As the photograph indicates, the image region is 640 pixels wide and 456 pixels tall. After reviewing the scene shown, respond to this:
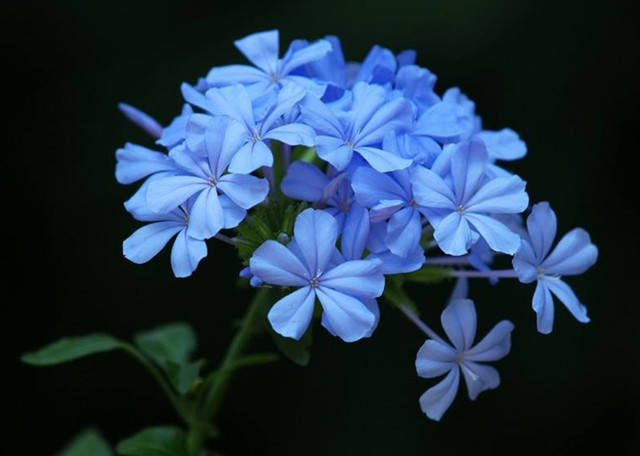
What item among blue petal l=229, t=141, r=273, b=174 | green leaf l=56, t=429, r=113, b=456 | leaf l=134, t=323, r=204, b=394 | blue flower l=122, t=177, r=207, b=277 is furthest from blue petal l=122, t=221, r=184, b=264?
green leaf l=56, t=429, r=113, b=456

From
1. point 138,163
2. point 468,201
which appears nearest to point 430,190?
point 468,201

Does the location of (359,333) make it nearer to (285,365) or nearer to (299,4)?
(285,365)

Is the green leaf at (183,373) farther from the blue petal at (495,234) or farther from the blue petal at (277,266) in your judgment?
the blue petal at (495,234)

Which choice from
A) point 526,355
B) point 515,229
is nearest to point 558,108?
point 526,355

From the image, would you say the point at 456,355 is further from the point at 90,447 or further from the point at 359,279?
the point at 90,447

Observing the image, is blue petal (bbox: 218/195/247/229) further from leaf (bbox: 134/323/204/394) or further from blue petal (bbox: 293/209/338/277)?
leaf (bbox: 134/323/204/394)

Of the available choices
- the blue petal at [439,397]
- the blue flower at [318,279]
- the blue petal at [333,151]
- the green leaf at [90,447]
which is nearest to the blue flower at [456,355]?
the blue petal at [439,397]
